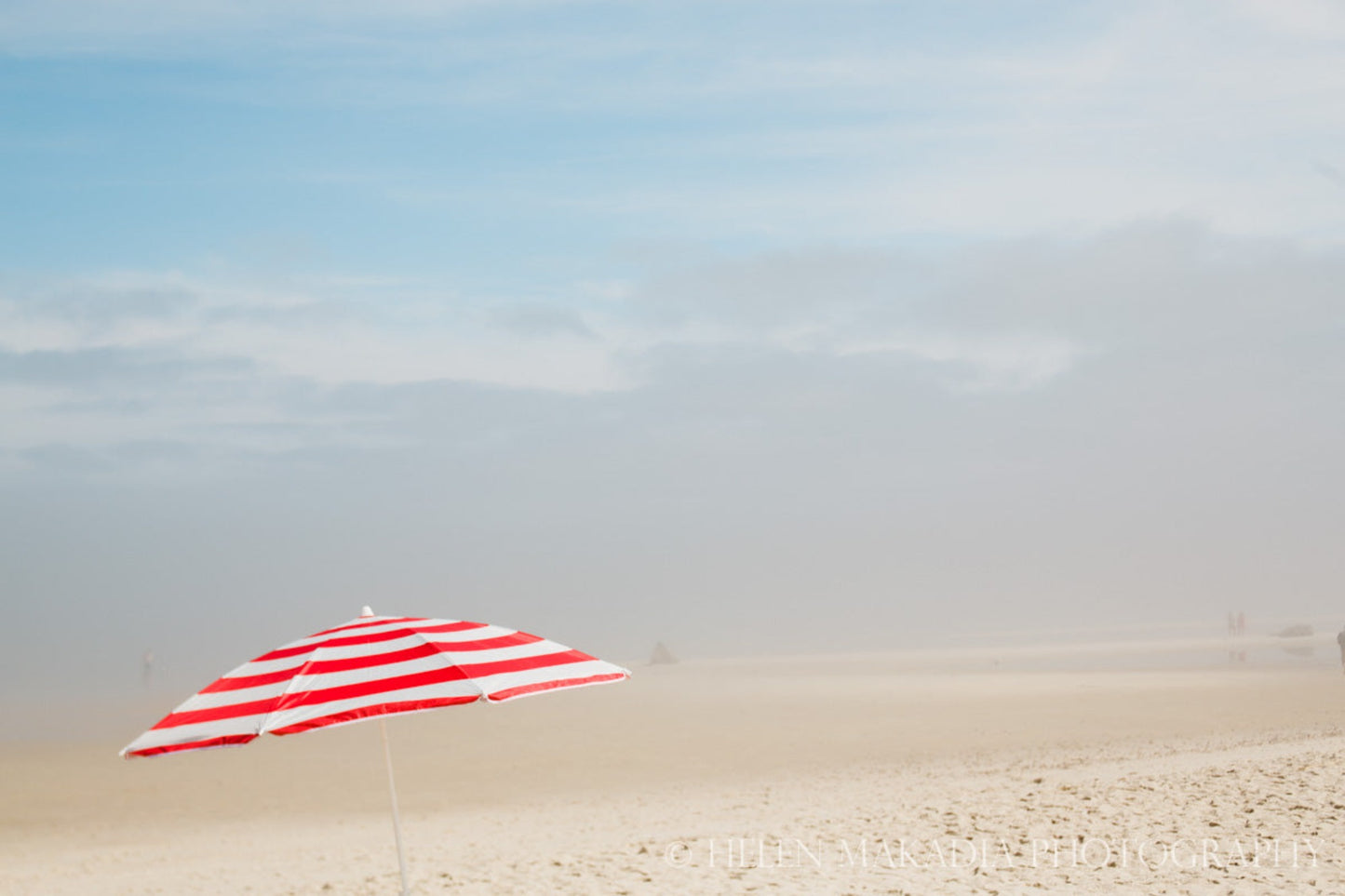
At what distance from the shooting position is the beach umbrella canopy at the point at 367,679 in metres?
6.93

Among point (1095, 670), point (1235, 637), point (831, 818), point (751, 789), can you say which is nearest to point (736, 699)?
point (1095, 670)

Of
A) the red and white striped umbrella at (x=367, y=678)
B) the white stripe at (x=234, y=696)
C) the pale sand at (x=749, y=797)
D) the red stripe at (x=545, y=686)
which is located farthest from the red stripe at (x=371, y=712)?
the pale sand at (x=749, y=797)

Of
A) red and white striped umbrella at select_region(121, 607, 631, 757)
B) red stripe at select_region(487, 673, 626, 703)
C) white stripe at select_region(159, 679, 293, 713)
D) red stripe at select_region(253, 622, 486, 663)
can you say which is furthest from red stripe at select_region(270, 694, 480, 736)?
red stripe at select_region(253, 622, 486, 663)

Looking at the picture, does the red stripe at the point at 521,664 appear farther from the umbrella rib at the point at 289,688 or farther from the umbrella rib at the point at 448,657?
the umbrella rib at the point at 289,688

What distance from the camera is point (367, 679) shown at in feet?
23.7

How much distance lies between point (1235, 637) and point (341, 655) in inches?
2821

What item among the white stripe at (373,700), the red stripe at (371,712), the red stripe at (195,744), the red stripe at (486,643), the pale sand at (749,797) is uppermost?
the red stripe at (486,643)

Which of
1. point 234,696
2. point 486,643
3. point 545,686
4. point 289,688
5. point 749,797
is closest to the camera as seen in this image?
point 289,688

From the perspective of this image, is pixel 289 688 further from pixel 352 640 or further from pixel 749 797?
pixel 749 797

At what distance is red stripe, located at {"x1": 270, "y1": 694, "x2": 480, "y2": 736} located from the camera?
22.4 feet

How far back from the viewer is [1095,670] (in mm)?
45312

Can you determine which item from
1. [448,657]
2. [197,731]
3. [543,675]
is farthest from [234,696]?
[543,675]

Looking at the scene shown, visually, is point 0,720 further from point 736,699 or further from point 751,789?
point 751,789

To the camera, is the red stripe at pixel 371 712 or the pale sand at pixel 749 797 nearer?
the red stripe at pixel 371 712
